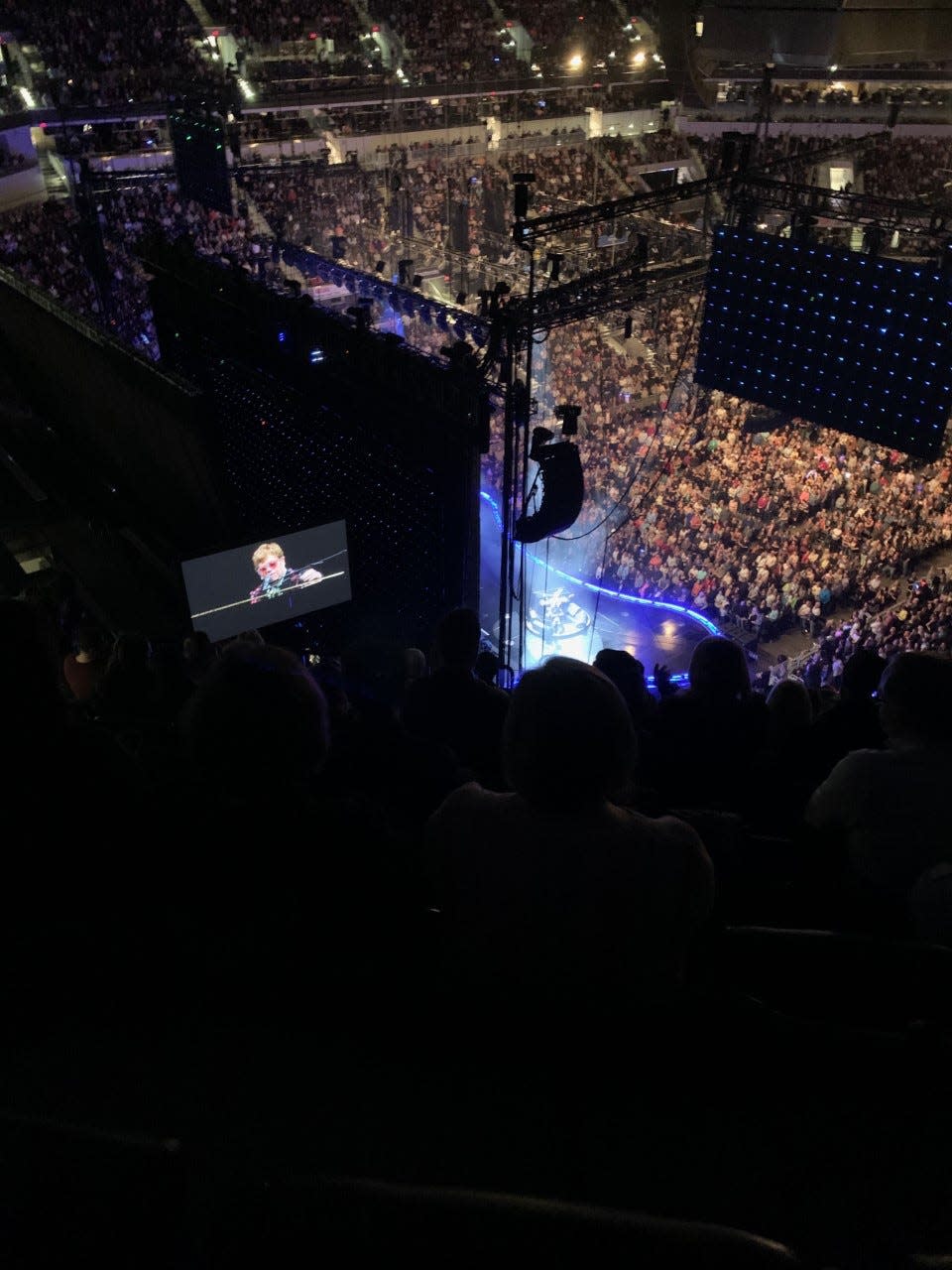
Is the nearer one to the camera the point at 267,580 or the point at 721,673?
the point at 721,673

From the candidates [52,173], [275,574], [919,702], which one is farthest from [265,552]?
[52,173]

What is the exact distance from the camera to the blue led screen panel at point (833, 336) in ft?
22.2

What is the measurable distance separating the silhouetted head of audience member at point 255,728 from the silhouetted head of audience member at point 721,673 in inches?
72.0

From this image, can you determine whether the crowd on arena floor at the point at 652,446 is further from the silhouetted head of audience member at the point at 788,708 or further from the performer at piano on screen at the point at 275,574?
the silhouetted head of audience member at the point at 788,708

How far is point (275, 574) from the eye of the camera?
27.7ft

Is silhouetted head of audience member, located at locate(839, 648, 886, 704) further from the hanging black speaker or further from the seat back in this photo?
the hanging black speaker

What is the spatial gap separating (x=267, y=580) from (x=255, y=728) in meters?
7.41

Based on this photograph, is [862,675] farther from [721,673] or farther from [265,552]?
[265,552]

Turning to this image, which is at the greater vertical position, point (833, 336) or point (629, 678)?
point (833, 336)

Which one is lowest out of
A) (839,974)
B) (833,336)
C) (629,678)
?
(629,678)

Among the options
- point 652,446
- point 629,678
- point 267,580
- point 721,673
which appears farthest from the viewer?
point 652,446

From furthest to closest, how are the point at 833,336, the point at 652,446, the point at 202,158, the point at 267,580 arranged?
the point at 652,446 < the point at 202,158 < the point at 267,580 < the point at 833,336

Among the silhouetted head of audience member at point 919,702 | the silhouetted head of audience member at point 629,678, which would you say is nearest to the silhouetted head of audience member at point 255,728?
the silhouetted head of audience member at point 919,702

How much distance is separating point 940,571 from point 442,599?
6431 mm
